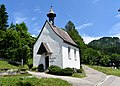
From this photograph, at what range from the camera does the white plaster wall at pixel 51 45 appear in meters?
36.9

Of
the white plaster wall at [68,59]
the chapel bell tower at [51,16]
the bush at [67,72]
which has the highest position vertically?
the chapel bell tower at [51,16]

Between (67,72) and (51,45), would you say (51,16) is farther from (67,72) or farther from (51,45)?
(67,72)

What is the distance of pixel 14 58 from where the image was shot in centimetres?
4522

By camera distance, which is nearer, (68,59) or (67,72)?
(67,72)

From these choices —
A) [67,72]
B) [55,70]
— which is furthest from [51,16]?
[67,72]

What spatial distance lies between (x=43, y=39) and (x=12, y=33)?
14886 mm

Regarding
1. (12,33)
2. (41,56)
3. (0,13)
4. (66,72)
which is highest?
(0,13)

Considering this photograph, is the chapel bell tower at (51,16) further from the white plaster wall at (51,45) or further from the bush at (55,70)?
the bush at (55,70)

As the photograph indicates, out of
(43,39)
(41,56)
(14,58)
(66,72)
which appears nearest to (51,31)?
(43,39)

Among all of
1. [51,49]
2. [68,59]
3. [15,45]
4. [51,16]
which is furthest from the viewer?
[15,45]

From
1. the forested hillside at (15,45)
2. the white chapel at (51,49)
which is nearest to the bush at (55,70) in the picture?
the white chapel at (51,49)

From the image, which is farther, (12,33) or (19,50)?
(12,33)

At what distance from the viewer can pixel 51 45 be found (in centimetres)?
3781

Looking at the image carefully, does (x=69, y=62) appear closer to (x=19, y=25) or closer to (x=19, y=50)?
(x=19, y=50)
